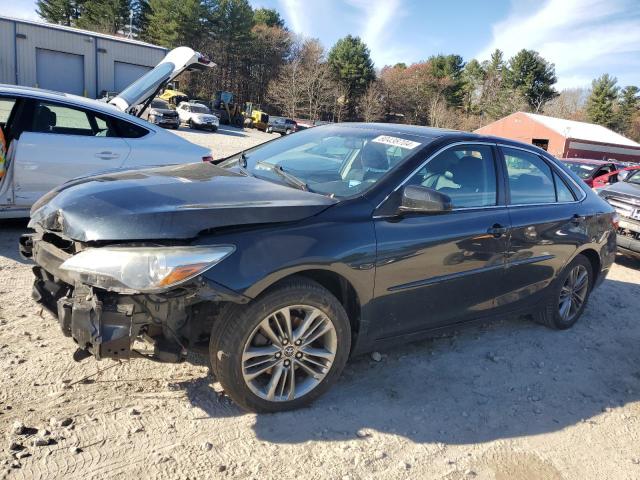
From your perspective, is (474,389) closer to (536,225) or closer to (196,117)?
(536,225)

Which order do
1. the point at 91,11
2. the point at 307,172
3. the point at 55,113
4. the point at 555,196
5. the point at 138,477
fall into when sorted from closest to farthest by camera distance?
1. the point at 138,477
2. the point at 307,172
3. the point at 555,196
4. the point at 55,113
5. the point at 91,11

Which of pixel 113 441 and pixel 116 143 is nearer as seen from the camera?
pixel 113 441

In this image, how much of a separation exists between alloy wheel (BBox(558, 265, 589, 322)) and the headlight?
3.47m

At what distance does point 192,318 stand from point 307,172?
54.8 inches

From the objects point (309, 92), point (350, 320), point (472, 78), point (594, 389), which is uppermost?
point (472, 78)

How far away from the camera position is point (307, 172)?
361 cm

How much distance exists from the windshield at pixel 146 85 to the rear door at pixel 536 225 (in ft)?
17.0

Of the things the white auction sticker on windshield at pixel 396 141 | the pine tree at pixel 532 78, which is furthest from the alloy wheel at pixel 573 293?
the pine tree at pixel 532 78

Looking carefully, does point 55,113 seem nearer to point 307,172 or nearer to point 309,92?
point 307,172

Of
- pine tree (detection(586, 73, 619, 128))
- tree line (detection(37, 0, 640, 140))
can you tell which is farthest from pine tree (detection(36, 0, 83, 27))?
pine tree (detection(586, 73, 619, 128))

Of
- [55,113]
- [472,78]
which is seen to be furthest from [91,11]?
[55,113]

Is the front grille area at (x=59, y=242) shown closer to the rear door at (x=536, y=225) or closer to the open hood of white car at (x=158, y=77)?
the rear door at (x=536, y=225)

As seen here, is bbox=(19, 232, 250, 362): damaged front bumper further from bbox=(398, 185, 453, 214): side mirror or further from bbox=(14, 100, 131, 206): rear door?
bbox=(14, 100, 131, 206): rear door

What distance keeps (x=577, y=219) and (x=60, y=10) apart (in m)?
75.3
